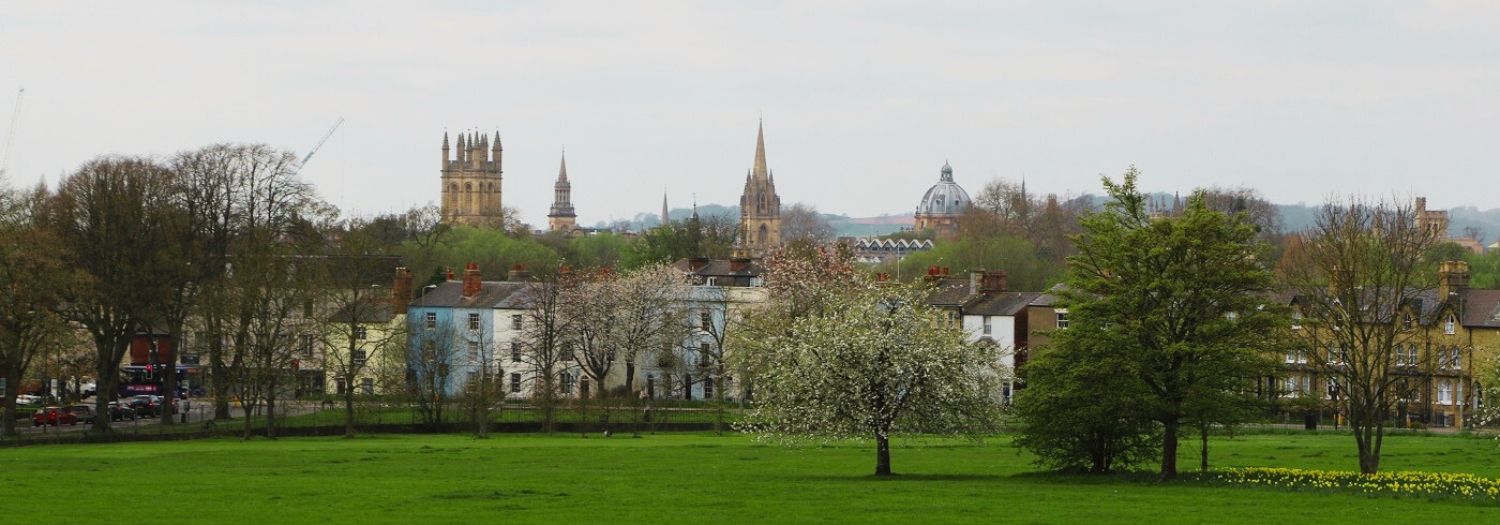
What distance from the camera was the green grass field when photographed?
123ft

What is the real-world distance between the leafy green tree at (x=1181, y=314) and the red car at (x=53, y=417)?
4042 centimetres

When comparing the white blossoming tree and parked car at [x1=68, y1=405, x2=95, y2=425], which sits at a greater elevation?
the white blossoming tree

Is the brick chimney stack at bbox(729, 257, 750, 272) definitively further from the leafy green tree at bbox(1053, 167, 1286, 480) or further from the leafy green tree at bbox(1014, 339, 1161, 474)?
the leafy green tree at bbox(1053, 167, 1286, 480)

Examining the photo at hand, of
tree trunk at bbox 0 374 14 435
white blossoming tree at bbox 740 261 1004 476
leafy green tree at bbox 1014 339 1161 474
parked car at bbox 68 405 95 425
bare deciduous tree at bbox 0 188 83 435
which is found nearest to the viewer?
leafy green tree at bbox 1014 339 1161 474

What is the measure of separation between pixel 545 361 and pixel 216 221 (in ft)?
54.8

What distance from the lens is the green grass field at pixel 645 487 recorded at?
3734 centimetres

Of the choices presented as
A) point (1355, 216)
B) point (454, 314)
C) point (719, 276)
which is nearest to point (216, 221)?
point (454, 314)

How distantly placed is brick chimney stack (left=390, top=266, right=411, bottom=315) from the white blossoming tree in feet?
172

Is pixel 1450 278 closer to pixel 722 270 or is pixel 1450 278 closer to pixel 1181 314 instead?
pixel 722 270

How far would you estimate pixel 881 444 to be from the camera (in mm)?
49125

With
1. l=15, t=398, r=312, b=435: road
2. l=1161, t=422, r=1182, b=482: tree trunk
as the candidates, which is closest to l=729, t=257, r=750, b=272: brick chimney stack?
l=15, t=398, r=312, b=435: road

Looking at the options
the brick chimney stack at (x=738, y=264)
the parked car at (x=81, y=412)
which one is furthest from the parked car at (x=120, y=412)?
the brick chimney stack at (x=738, y=264)

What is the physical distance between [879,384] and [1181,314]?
7.57 m

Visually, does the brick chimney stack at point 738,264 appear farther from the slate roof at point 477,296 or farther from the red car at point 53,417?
the red car at point 53,417
